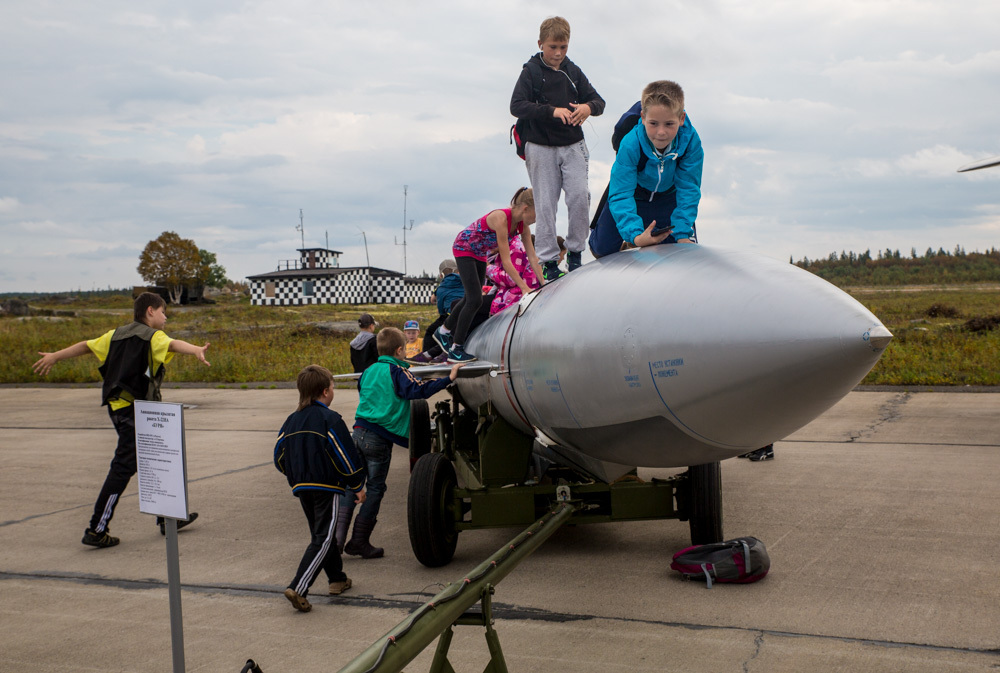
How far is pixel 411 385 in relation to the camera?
16.8 ft

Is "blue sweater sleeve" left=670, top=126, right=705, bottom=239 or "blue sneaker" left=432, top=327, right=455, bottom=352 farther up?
"blue sweater sleeve" left=670, top=126, right=705, bottom=239

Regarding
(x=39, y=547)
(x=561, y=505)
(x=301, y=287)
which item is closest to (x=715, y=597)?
(x=561, y=505)

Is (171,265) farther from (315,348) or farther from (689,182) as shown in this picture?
(689,182)

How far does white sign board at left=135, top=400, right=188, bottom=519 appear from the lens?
10.7 ft

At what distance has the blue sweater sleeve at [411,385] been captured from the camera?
16.6 ft

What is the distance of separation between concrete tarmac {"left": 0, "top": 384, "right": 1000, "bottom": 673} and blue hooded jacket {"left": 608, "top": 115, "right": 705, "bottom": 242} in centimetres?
197

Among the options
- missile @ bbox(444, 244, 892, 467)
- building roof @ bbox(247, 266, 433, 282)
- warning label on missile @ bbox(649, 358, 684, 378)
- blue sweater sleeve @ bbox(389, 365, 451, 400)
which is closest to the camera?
missile @ bbox(444, 244, 892, 467)

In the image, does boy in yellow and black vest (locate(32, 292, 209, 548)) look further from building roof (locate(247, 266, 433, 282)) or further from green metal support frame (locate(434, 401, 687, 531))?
building roof (locate(247, 266, 433, 282))

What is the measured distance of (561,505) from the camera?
4.33m

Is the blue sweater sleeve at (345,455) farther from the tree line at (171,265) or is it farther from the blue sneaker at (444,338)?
the tree line at (171,265)

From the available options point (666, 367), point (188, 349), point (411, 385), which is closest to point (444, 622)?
point (666, 367)

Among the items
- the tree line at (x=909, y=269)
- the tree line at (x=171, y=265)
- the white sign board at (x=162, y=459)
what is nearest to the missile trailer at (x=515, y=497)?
the white sign board at (x=162, y=459)

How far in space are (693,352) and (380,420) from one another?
9.93 feet

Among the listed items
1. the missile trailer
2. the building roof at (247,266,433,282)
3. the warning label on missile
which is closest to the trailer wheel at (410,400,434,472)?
the missile trailer
